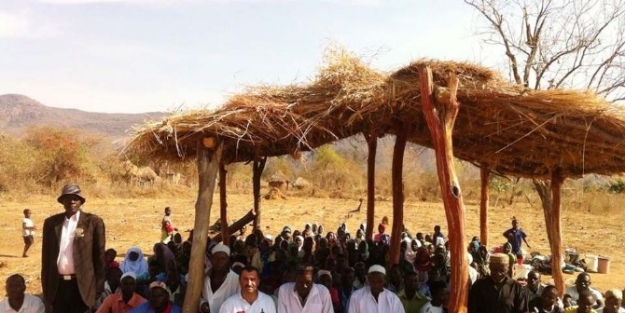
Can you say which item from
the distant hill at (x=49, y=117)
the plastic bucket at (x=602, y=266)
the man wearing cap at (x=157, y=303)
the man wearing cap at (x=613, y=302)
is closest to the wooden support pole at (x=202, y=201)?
the man wearing cap at (x=157, y=303)

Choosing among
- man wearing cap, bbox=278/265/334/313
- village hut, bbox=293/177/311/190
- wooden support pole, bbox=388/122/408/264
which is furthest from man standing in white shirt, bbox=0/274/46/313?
village hut, bbox=293/177/311/190

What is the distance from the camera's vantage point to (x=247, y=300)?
5.05 m

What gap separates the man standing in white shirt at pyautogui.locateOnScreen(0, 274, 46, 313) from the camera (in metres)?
4.94

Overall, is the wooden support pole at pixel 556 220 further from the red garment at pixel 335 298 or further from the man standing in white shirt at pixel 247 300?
the man standing in white shirt at pixel 247 300

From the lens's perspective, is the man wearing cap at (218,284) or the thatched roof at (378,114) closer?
the thatched roof at (378,114)

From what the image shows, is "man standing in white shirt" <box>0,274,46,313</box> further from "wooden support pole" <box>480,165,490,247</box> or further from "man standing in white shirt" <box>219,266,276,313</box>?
"wooden support pole" <box>480,165,490,247</box>

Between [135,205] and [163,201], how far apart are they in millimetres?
3062

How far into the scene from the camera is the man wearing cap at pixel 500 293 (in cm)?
464

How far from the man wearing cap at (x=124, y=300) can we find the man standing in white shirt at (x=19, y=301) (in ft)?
1.97

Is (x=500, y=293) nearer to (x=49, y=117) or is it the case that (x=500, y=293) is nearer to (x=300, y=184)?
(x=300, y=184)

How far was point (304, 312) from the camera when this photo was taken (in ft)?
17.1

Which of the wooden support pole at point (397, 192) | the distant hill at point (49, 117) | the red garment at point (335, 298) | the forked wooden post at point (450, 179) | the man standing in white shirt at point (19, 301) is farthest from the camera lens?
the distant hill at point (49, 117)

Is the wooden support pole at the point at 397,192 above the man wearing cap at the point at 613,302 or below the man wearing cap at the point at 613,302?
above

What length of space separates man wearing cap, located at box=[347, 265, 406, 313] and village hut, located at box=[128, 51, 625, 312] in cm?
81
